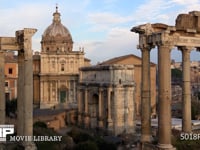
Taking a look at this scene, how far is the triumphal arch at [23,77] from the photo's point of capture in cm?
1659

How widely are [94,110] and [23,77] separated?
21126 mm

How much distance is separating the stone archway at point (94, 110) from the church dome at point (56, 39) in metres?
14.8

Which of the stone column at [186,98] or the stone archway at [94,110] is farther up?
the stone column at [186,98]

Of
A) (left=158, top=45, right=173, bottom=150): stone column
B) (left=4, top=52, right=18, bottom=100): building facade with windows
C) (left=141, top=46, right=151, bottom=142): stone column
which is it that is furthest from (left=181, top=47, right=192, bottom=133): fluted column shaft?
(left=4, top=52, right=18, bottom=100): building facade with windows

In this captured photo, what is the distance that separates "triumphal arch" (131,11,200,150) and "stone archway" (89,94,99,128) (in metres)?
21.6

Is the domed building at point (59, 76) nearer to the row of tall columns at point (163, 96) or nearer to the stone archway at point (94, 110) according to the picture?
the stone archway at point (94, 110)

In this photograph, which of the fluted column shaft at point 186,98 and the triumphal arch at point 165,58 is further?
the fluted column shaft at point 186,98

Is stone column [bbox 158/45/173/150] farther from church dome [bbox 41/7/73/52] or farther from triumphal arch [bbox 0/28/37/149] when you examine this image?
church dome [bbox 41/7/73/52]

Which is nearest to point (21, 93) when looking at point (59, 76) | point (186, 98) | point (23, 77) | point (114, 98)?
point (23, 77)

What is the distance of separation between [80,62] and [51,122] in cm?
1302

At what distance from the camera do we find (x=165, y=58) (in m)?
13.6

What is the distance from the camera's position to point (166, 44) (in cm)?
1369

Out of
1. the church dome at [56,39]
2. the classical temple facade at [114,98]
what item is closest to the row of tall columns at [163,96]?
the classical temple facade at [114,98]

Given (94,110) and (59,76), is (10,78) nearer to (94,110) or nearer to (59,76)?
(59,76)
